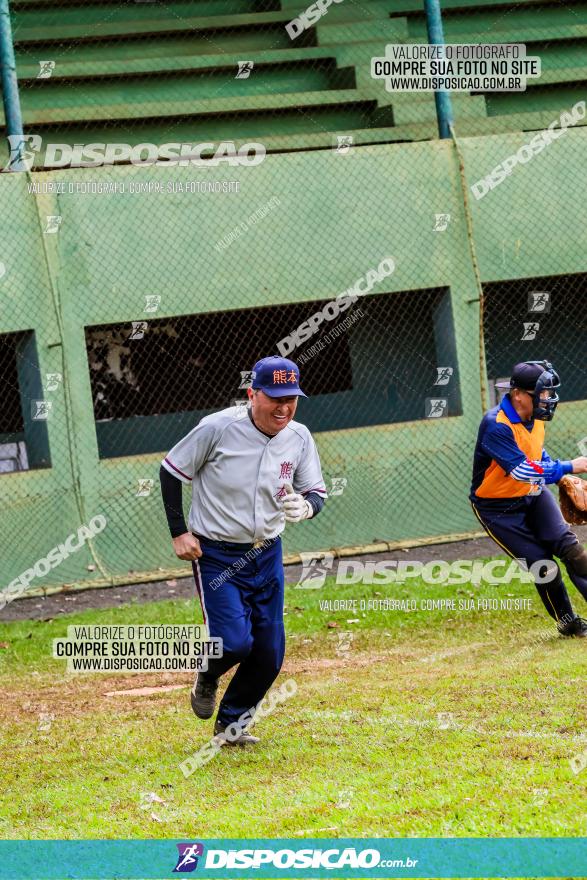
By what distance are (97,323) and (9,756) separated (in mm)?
6992

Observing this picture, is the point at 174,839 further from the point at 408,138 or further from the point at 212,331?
the point at 408,138

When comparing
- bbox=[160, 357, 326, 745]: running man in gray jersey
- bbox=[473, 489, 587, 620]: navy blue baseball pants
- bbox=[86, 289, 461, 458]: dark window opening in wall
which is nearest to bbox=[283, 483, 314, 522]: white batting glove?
bbox=[160, 357, 326, 745]: running man in gray jersey

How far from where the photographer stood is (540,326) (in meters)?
16.9

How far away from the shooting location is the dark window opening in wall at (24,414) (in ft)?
45.2

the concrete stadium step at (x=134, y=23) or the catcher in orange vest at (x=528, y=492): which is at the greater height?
the concrete stadium step at (x=134, y=23)

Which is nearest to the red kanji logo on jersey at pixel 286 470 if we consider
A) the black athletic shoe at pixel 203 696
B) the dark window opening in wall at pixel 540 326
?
the black athletic shoe at pixel 203 696

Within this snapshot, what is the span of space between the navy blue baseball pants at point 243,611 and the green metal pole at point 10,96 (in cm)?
787

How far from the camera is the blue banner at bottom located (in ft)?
15.9

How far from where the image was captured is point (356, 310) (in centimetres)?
1525

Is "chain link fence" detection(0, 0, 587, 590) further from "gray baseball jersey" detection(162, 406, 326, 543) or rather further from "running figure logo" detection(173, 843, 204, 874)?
"running figure logo" detection(173, 843, 204, 874)

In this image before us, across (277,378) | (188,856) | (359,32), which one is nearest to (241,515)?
(277,378)

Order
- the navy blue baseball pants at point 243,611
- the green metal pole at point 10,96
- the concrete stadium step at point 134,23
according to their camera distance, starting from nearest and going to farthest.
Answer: the navy blue baseball pants at point 243,611 < the green metal pole at point 10,96 < the concrete stadium step at point 134,23

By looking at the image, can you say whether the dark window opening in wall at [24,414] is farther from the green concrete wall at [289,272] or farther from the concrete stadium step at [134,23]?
the concrete stadium step at [134,23]

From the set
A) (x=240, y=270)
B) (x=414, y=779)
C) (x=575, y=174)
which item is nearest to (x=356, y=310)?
(x=240, y=270)
